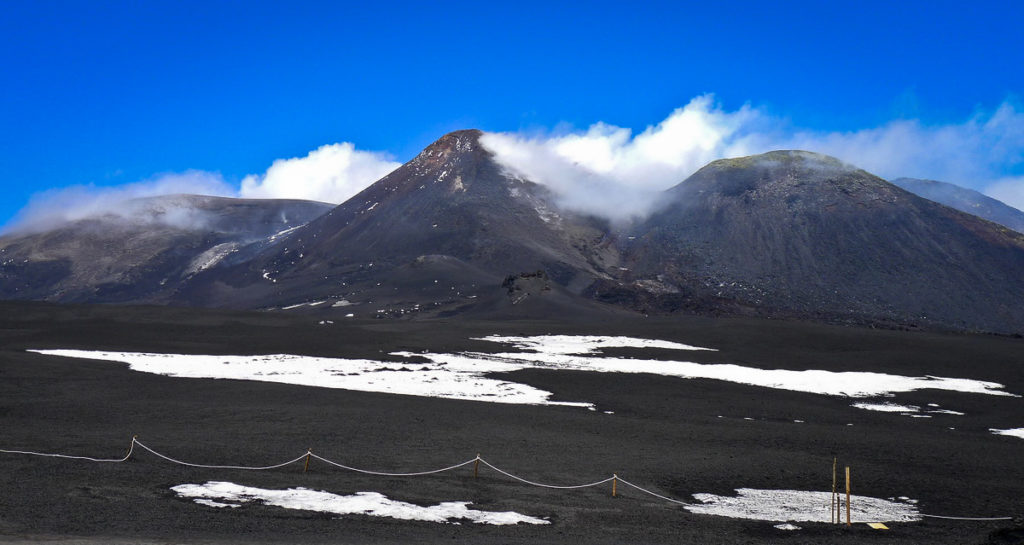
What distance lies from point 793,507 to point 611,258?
386 ft

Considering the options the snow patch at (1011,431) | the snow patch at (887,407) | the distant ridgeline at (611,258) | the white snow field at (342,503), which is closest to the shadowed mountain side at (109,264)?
the distant ridgeline at (611,258)

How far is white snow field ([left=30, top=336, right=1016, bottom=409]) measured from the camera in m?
38.2

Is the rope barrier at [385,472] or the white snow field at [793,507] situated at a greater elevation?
the rope barrier at [385,472]

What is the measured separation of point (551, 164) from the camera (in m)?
171

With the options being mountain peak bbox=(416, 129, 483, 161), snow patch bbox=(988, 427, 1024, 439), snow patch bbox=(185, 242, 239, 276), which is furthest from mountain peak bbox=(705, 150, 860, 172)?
snow patch bbox=(988, 427, 1024, 439)

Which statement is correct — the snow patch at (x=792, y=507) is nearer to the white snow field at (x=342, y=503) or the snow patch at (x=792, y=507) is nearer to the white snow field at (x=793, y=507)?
the white snow field at (x=793, y=507)

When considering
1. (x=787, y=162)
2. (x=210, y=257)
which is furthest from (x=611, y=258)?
(x=210, y=257)

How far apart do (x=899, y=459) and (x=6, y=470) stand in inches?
922

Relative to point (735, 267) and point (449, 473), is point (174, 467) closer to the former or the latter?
point (449, 473)

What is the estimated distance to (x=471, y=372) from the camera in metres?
44.2

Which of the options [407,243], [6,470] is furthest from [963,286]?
[6,470]

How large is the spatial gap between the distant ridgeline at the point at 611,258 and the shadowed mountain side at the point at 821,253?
14.5 inches

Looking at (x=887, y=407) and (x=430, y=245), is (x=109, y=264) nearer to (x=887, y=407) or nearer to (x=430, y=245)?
(x=430, y=245)

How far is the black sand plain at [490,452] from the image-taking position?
15203 millimetres
